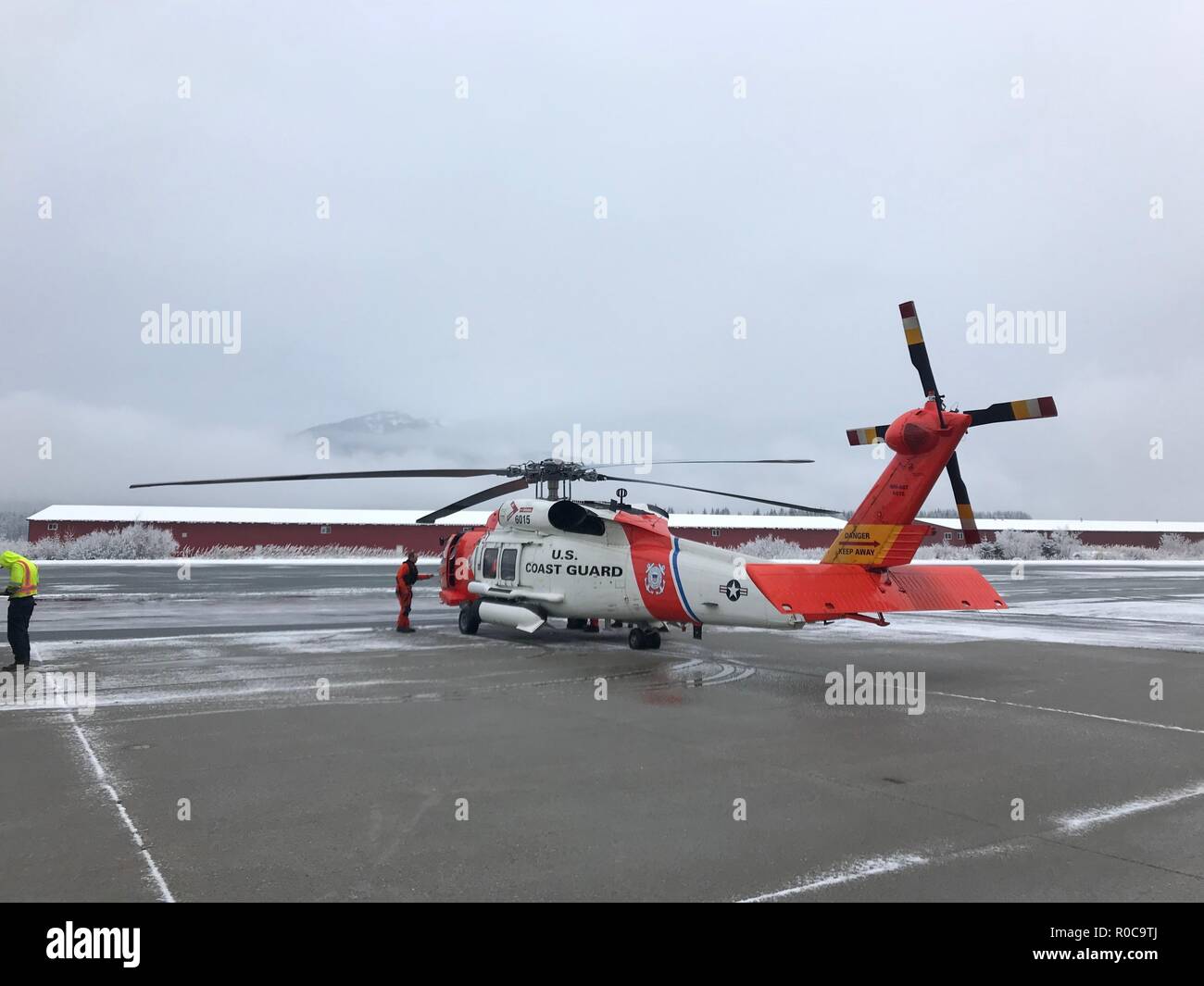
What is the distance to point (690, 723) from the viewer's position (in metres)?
9.41

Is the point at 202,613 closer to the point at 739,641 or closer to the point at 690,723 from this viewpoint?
the point at 739,641

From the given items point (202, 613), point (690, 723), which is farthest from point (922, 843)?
point (202, 613)

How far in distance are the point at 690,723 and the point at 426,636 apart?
8661 mm

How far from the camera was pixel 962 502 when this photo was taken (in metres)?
11.0

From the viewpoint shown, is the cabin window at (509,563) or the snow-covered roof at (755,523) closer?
the cabin window at (509,563)

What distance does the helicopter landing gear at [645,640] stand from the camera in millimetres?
15281

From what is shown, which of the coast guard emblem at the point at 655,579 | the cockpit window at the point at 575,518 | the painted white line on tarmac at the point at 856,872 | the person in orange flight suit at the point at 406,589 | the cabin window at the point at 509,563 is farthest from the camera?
the person in orange flight suit at the point at 406,589

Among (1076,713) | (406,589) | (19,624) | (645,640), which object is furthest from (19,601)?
(1076,713)

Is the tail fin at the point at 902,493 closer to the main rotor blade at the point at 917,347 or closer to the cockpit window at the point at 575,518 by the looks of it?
the main rotor blade at the point at 917,347

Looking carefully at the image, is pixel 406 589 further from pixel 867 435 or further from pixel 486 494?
pixel 867 435

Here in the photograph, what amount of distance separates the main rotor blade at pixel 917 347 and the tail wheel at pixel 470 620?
9.77m

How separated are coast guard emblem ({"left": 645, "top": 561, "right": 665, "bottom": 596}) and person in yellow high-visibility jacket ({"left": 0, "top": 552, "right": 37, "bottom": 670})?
914 centimetres

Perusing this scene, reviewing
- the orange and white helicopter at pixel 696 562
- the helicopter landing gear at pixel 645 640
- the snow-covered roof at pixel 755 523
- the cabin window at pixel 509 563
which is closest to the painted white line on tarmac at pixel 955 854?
the orange and white helicopter at pixel 696 562

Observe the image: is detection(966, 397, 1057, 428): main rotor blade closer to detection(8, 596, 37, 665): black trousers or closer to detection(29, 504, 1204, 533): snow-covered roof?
detection(8, 596, 37, 665): black trousers
